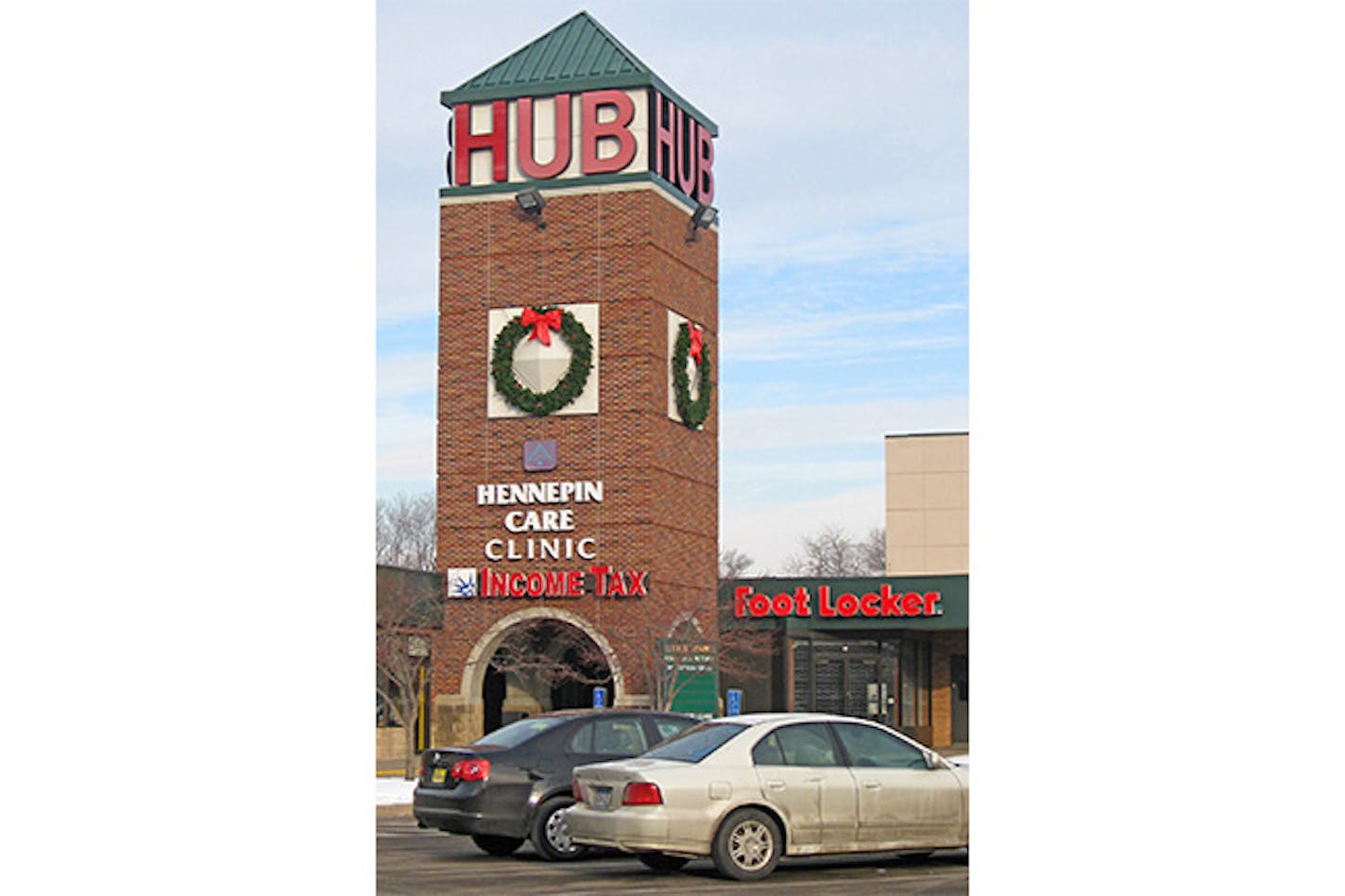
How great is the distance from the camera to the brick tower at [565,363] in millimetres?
41062

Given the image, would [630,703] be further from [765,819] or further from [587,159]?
[765,819]

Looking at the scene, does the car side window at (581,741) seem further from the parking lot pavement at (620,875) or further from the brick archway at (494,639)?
the brick archway at (494,639)

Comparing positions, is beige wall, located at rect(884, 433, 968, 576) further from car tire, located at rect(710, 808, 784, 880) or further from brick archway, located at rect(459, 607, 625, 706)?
car tire, located at rect(710, 808, 784, 880)

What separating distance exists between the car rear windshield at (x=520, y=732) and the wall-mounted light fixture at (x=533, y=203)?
25.2 m

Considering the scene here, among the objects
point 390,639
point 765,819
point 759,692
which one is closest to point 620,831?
point 765,819

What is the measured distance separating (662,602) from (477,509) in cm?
485

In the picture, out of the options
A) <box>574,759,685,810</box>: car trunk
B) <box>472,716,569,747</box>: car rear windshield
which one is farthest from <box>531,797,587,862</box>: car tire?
<box>574,759,685,810</box>: car trunk

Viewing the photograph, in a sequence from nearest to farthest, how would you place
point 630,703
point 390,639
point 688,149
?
point 390,639, point 630,703, point 688,149

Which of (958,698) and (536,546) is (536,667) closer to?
(536,546)

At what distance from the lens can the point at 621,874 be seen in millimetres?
15203

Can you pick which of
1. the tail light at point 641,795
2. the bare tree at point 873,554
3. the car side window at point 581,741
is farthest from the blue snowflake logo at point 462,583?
the bare tree at point 873,554

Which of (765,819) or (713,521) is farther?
(713,521)

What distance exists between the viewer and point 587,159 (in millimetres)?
41406
